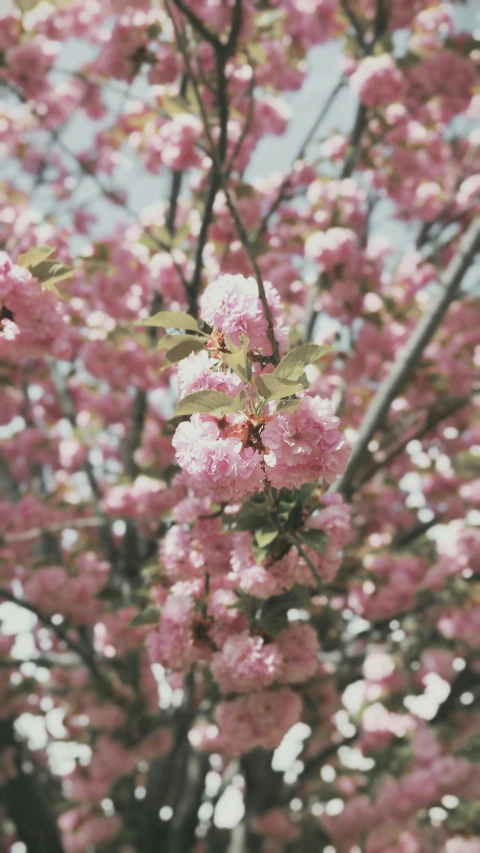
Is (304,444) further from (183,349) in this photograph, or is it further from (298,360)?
(183,349)

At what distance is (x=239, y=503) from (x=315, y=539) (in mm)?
220

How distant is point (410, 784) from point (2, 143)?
15.3 feet

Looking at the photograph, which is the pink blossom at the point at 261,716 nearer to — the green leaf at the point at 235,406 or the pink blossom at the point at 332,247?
the green leaf at the point at 235,406

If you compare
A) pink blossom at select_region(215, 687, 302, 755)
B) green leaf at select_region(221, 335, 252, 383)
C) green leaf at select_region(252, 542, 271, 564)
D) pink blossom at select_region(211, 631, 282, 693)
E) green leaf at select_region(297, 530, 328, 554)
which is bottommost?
pink blossom at select_region(215, 687, 302, 755)

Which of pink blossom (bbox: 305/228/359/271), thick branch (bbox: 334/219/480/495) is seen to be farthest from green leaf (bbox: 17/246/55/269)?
pink blossom (bbox: 305/228/359/271)

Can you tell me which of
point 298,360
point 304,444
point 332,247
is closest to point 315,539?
point 304,444

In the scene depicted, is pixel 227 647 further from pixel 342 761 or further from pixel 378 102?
pixel 342 761

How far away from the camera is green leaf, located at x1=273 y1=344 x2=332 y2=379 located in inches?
43.6

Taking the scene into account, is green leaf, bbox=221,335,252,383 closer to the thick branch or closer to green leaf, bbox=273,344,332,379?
green leaf, bbox=273,344,332,379

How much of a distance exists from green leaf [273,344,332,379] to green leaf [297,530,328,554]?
16.6 inches

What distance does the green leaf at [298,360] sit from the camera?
1.11 m

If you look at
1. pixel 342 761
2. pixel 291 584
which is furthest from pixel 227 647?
pixel 342 761

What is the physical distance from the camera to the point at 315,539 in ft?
4.70

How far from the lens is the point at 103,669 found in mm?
3555
